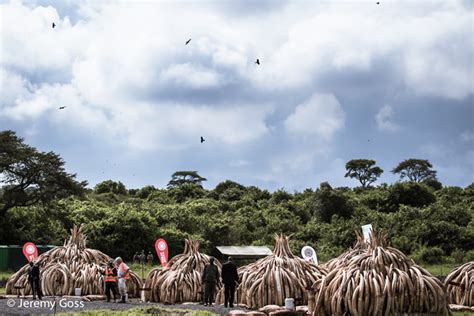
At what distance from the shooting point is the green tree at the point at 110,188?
9188cm

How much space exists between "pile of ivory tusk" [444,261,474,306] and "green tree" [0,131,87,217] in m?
35.0

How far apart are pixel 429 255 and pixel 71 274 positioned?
29.3 m

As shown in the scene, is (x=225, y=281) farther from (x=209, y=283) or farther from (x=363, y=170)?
(x=363, y=170)

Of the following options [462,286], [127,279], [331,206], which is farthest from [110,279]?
[331,206]

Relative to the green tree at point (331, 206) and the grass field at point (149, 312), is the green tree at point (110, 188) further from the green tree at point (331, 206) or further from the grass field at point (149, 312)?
the grass field at point (149, 312)

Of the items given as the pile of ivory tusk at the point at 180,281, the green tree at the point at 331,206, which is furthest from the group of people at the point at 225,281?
the green tree at the point at 331,206

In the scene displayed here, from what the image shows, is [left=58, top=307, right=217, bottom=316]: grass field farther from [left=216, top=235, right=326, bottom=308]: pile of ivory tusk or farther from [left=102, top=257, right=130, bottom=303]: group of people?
[left=102, top=257, right=130, bottom=303]: group of people

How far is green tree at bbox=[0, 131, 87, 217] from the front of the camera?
Result: 1989 inches

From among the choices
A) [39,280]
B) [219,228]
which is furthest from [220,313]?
[219,228]

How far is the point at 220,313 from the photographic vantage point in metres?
19.3

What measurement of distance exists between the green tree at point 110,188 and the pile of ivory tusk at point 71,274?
63.5 metres

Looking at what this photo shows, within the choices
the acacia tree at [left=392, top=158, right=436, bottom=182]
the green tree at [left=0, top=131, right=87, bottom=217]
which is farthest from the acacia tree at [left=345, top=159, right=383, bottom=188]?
the green tree at [left=0, top=131, right=87, bottom=217]

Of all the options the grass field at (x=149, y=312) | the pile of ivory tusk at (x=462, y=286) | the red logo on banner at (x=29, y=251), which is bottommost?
the grass field at (x=149, y=312)

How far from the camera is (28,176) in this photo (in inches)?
2021
